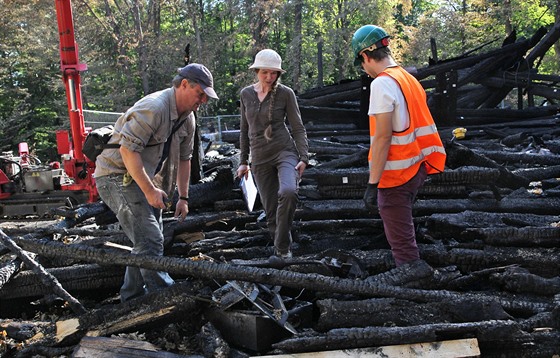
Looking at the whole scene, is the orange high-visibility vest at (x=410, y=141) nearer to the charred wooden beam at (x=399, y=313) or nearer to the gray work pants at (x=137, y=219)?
the charred wooden beam at (x=399, y=313)

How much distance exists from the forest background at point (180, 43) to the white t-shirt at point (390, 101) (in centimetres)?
2860

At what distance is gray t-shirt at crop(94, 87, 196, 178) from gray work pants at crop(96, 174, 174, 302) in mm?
126

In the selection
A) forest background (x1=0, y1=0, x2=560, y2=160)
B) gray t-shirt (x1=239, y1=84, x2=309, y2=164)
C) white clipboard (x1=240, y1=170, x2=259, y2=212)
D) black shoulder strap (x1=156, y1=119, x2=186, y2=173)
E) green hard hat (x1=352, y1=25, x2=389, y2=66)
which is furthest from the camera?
forest background (x1=0, y1=0, x2=560, y2=160)

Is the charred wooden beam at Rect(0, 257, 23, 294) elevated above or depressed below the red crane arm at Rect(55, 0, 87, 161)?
below

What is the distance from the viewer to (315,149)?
9.53 m

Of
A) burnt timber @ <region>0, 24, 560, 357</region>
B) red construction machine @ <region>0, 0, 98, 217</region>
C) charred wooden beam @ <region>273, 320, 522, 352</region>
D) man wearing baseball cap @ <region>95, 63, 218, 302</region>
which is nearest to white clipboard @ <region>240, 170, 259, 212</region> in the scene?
burnt timber @ <region>0, 24, 560, 357</region>

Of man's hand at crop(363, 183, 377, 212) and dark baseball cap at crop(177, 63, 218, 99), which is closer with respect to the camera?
dark baseball cap at crop(177, 63, 218, 99)

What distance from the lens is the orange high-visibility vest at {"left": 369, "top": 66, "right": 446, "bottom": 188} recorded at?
389 cm

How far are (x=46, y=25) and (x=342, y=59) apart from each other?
19121mm

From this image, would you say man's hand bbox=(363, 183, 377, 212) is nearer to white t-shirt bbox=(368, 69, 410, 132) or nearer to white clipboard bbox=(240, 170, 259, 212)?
white t-shirt bbox=(368, 69, 410, 132)

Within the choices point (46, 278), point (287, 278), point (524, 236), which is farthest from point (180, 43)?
point (287, 278)

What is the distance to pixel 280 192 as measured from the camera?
4.83 m

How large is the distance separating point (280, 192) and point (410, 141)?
1.41 meters

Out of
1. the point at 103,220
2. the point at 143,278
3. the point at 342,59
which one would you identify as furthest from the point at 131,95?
the point at 143,278
